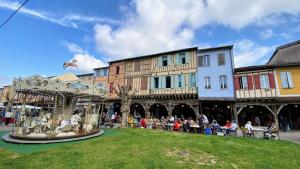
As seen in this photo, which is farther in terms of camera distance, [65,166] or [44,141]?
[44,141]

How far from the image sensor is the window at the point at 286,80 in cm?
1469

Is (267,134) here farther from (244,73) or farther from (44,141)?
(44,141)

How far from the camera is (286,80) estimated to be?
14.8 m

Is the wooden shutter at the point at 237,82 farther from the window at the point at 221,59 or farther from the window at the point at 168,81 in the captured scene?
the window at the point at 168,81

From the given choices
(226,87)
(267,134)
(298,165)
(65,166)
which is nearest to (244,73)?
(226,87)

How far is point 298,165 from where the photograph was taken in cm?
546

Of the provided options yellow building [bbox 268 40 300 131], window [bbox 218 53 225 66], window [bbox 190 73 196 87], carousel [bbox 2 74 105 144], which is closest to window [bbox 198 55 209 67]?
window [bbox 218 53 225 66]

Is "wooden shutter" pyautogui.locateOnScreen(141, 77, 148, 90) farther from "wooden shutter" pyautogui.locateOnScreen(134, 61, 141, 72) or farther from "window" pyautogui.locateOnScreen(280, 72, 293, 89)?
→ "window" pyautogui.locateOnScreen(280, 72, 293, 89)

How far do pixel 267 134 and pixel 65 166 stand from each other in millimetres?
11309

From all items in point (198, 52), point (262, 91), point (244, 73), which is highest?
point (198, 52)

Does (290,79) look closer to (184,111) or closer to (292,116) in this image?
(292,116)

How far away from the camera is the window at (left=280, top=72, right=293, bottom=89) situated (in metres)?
14.7

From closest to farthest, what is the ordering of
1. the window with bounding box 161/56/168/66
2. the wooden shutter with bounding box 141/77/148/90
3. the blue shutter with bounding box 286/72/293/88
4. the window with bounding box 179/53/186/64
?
1. the blue shutter with bounding box 286/72/293/88
2. the window with bounding box 179/53/186/64
3. the window with bounding box 161/56/168/66
4. the wooden shutter with bounding box 141/77/148/90

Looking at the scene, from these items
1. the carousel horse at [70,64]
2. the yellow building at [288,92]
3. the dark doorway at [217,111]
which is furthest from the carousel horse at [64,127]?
the yellow building at [288,92]
